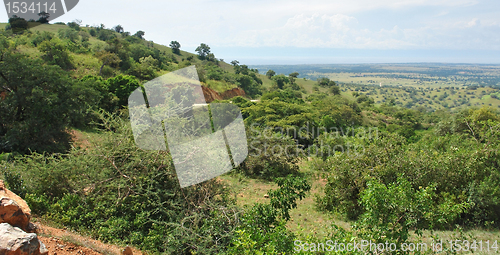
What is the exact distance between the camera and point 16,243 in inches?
124

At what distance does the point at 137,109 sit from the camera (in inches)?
267

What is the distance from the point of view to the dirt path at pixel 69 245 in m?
4.30

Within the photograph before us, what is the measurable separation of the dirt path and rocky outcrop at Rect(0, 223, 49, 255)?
3.14 feet

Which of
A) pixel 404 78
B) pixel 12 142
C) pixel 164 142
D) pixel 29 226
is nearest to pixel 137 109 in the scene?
→ pixel 164 142

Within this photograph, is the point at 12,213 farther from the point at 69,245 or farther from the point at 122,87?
the point at 122,87

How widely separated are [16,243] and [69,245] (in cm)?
148

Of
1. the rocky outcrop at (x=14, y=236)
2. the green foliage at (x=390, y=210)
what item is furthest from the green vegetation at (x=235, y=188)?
the rocky outcrop at (x=14, y=236)

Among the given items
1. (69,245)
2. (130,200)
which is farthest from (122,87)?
(69,245)

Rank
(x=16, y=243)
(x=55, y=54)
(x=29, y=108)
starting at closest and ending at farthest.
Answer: (x=16, y=243) → (x=29, y=108) → (x=55, y=54)

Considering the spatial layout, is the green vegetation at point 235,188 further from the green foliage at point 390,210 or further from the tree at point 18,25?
the tree at point 18,25

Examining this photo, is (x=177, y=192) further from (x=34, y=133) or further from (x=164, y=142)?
(x=34, y=133)

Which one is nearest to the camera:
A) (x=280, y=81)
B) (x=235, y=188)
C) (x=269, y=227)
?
(x=269, y=227)

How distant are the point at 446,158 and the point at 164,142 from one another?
806cm

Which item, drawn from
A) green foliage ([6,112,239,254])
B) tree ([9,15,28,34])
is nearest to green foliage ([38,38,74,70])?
tree ([9,15,28,34])
